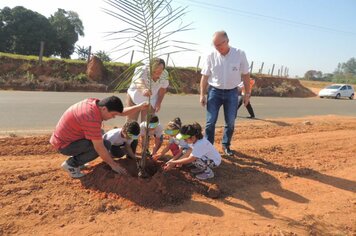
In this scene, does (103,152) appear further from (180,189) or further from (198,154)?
(198,154)

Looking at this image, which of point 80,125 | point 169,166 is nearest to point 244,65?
point 169,166

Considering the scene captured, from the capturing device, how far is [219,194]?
4191 millimetres

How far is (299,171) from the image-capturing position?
17.3 ft

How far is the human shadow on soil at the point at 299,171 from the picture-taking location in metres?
4.89

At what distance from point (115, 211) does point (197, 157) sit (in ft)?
4.30

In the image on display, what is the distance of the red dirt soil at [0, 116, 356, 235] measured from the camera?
3.41 m

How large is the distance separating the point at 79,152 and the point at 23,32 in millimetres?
35256

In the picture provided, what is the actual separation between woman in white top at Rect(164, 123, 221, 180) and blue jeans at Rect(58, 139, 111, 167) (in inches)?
38.6

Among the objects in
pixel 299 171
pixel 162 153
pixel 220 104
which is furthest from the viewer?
pixel 220 104

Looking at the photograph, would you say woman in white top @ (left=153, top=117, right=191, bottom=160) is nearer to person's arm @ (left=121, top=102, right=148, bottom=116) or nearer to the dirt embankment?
person's arm @ (left=121, top=102, right=148, bottom=116)

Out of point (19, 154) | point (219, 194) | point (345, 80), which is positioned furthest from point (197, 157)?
point (345, 80)

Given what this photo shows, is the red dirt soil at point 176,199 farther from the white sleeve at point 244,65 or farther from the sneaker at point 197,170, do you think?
the white sleeve at point 244,65

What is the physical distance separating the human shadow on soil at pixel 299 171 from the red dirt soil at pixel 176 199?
2cm

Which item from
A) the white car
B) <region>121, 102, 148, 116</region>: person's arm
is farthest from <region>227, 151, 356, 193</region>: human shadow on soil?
the white car
